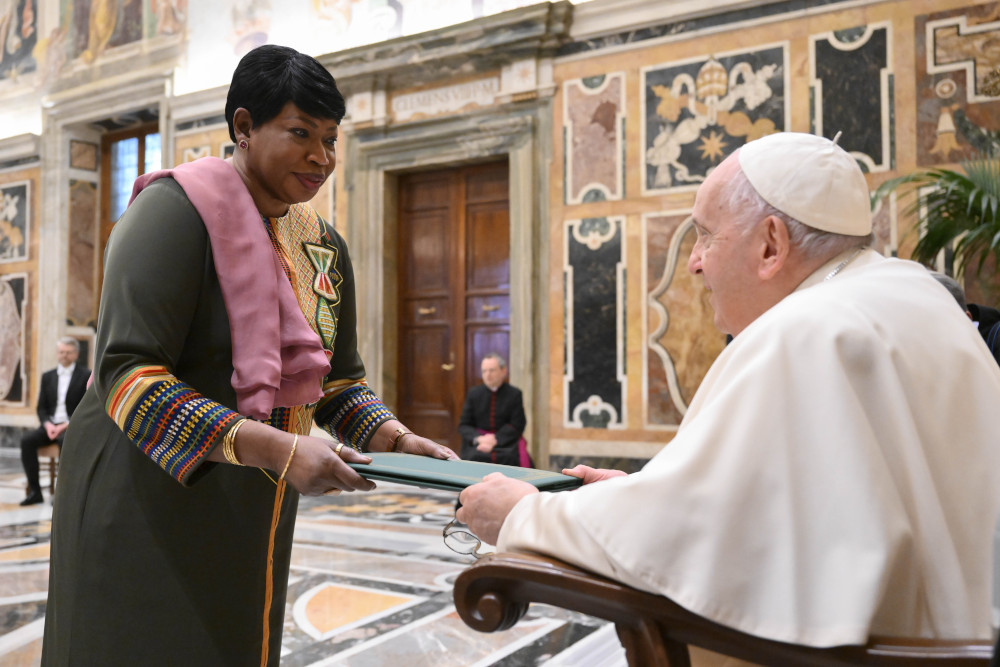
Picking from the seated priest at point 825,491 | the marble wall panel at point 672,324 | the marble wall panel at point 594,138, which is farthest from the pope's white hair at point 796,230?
the marble wall panel at point 594,138

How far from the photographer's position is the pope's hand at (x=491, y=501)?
54.7 inches

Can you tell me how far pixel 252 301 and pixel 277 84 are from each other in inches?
15.6

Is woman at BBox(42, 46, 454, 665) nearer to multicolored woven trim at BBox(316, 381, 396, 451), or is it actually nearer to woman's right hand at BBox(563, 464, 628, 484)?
multicolored woven trim at BBox(316, 381, 396, 451)

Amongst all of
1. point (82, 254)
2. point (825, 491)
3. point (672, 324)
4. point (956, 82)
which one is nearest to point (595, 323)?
point (672, 324)

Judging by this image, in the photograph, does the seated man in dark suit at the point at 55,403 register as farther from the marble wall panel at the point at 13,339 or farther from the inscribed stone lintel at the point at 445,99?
the marble wall panel at the point at 13,339

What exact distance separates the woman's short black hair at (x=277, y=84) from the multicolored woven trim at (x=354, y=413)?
60 cm

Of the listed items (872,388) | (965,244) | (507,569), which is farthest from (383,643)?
(965,244)

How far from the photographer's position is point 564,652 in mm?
3309

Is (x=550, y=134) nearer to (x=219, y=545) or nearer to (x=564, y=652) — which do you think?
(x=564, y=652)

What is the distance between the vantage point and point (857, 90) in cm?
675

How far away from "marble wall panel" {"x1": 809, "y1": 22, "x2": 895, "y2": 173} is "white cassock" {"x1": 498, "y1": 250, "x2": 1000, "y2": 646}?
5.91m

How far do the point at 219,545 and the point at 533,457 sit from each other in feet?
21.3

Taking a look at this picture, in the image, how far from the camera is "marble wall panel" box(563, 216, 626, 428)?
7.57 meters

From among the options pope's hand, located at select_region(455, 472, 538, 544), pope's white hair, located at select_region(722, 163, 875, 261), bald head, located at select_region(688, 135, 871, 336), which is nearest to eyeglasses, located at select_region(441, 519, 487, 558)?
pope's hand, located at select_region(455, 472, 538, 544)
